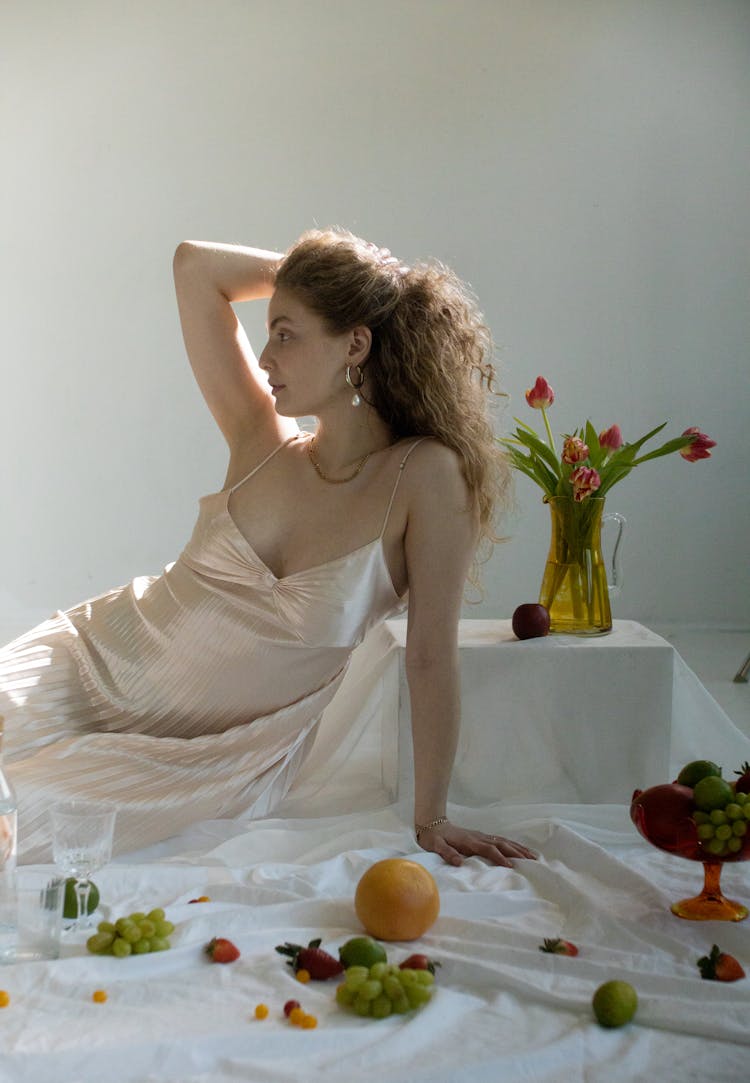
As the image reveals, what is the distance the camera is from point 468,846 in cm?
203

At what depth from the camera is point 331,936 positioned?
1694 millimetres

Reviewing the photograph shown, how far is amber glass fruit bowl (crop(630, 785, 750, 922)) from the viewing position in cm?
170

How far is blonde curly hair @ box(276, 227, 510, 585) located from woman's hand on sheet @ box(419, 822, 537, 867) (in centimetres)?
51

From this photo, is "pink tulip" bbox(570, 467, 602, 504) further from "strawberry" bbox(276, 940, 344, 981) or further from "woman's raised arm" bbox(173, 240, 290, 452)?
"strawberry" bbox(276, 940, 344, 981)

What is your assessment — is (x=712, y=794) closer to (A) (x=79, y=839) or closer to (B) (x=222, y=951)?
(B) (x=222, y=951)

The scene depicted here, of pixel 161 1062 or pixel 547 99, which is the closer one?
pixel 161 1062

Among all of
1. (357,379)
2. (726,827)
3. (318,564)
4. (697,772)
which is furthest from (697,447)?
(726,827)

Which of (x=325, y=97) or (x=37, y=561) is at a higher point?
(x=325, y=97)

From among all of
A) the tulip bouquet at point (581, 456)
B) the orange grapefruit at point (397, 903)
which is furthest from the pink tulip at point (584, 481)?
the orange grapefruit at point (397, 903)

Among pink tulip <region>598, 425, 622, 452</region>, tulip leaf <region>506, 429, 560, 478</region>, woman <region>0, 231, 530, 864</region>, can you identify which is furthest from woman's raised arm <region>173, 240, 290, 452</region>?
pink tulip <region>598, 425, 622, 452</region>

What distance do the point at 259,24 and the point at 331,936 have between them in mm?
3908

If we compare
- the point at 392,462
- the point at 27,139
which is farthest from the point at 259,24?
the point at 392,462

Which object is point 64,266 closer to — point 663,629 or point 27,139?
point 27,139

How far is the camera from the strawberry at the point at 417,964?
5.13 ft
